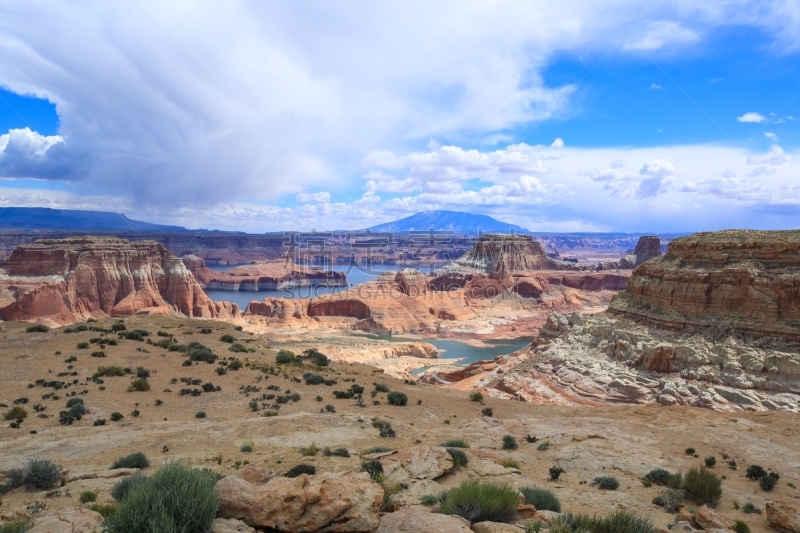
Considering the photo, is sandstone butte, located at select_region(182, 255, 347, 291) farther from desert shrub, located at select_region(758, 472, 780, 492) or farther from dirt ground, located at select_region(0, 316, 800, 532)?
desert shrub, located at select_region(758, 472, 780, 492)

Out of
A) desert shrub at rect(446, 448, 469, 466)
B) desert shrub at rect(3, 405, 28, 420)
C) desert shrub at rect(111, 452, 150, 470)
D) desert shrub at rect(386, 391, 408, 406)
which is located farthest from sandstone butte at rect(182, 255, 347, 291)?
desert shrub at rect(446, 448, 469, 466)

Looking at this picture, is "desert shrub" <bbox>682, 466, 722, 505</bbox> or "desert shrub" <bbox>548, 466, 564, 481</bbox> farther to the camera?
"desert shrub" <bbox>548, 466, 564, 481</bbox>

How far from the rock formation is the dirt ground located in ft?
328

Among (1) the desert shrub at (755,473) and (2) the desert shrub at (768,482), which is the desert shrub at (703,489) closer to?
(2) the desert shrub at (768,482)

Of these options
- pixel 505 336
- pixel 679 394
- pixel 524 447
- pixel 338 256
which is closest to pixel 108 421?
pixel 524 447

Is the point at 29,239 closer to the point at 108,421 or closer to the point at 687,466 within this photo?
the point at 108,421

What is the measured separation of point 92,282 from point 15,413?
173 ft

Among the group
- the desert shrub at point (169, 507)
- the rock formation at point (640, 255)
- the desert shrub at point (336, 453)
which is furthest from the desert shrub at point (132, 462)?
the rock formation at point (640, 255)

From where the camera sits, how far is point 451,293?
82.6 meters

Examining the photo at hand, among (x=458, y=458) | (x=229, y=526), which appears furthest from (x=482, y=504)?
(x=458, y=458)

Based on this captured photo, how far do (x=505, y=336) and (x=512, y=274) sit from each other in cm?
3204

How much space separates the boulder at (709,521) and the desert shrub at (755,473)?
507 centimetres

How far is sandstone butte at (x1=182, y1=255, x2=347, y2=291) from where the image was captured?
111762 millimetres

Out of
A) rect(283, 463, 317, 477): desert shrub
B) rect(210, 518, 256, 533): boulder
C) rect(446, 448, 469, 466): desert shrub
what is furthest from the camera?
rect(446, 448, 469, 466): desert shrub
